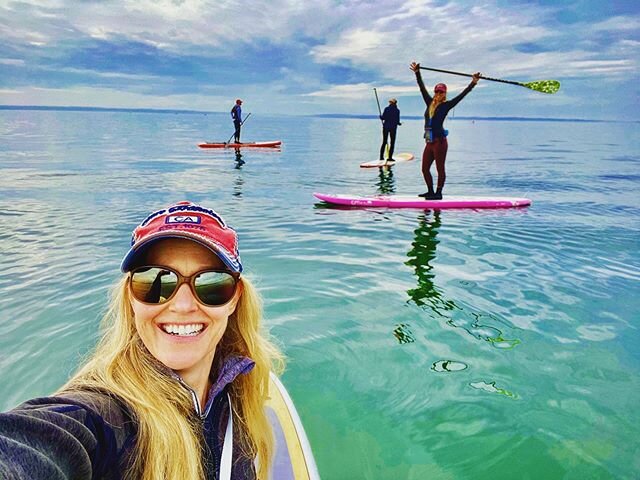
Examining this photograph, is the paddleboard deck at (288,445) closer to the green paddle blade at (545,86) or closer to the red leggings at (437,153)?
the red leggings at (437,153)

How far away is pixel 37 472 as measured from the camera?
127cm

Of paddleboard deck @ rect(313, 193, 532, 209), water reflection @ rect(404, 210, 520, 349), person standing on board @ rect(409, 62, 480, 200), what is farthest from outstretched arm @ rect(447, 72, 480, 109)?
water reflection @ rect(404, 210, 520, 349)

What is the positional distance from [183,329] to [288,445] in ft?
4.22

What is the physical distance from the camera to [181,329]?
6.52ft

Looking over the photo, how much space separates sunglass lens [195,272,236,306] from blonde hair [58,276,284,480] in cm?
16

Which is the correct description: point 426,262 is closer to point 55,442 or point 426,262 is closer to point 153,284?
point 153,284

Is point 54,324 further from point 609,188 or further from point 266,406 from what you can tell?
point 609,188

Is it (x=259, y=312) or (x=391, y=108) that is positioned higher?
(x=391, y=108)

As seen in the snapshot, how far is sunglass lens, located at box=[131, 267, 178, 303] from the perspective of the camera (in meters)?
1.94

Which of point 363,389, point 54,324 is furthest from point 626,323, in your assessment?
point 54,324

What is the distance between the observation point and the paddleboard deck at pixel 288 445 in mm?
2670

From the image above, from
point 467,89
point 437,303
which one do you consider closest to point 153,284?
point 437,303

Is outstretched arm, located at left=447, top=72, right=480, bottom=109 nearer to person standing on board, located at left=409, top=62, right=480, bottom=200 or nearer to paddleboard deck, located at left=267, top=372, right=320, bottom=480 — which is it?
person standing on board, located at left=409, top=62, right=480, bottom=200

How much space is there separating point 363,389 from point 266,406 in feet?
5.58
